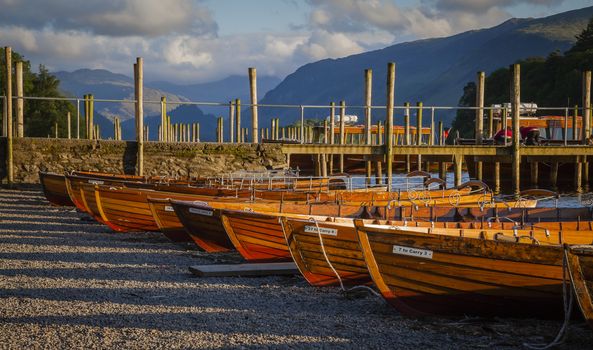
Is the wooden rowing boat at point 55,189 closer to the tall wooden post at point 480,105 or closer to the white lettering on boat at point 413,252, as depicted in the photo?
the tall wooden post at point 480,105

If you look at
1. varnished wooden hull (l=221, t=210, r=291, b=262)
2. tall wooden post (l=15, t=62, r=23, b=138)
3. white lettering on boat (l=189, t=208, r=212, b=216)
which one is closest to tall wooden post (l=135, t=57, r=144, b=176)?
tall wooden post (l=15, t=62, r=23, b=138)

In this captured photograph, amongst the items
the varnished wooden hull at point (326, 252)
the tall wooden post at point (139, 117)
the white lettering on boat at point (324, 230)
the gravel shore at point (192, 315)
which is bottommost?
the gravel shore at point (192, 315)

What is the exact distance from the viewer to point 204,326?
8492 mm

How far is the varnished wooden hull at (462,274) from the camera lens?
8.61 meters

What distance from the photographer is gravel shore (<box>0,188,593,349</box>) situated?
7.96m

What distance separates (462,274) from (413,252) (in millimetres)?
620

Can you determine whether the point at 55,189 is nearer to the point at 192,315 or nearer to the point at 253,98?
the point at 253,98

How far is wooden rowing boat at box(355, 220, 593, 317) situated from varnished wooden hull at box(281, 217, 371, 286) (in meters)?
1.30

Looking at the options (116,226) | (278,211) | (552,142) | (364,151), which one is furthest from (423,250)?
(552,142)

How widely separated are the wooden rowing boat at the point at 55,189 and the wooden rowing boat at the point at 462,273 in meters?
14.2

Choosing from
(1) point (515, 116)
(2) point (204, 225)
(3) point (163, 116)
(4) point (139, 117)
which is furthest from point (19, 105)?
(1) point (515, 116)

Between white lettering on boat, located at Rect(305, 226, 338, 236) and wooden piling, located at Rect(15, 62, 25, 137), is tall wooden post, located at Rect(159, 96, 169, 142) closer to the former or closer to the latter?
wooden piling, located at Rect(15, 62, 25, 137)

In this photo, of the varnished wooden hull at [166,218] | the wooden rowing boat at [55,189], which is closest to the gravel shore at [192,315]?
the varnished wooden hull at [166,218]

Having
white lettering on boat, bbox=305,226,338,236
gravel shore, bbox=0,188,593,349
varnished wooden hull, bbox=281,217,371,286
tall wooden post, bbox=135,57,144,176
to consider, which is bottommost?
gravel shore, bbox=0,188,593,349
